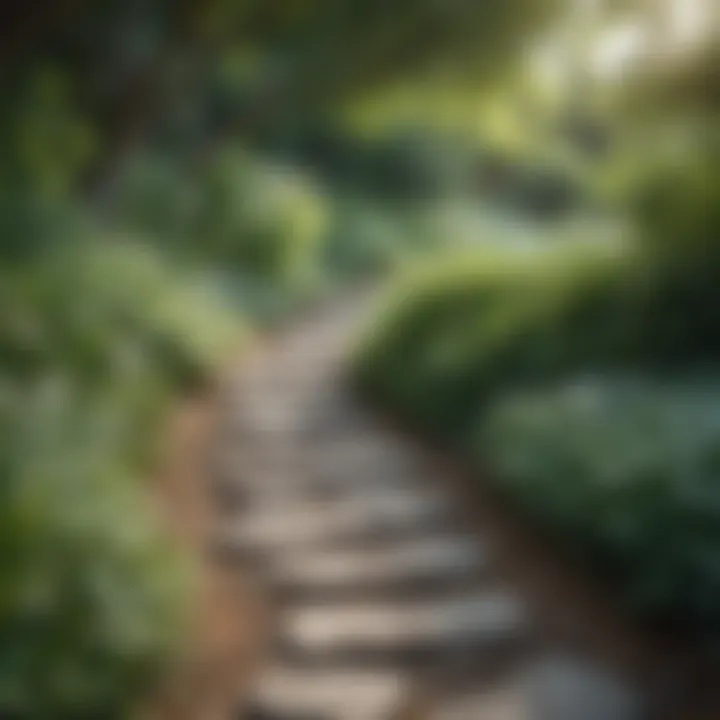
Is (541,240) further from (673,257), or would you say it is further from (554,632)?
(554,632)

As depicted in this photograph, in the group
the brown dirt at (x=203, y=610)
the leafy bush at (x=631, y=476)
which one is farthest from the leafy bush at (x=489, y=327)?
the brown dirt at (x=203, y=610)

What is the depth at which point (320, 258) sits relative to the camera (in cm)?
490

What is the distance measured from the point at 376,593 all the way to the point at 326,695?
41 centimetres

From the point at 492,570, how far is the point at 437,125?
6.46ft

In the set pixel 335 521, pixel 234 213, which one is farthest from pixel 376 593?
pixel 234 213

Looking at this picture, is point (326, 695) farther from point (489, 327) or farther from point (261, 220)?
point (261, 220)

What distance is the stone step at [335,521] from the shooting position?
2.93 metres

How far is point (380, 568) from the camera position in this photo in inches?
109

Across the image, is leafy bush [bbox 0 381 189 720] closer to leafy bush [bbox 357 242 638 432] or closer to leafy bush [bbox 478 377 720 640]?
leafy bush [bbox 478 377 720 640]

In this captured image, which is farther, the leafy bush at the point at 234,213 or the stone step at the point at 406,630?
the leafy bush at the point at 234,213

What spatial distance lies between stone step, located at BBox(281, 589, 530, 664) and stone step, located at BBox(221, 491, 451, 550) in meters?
0.35

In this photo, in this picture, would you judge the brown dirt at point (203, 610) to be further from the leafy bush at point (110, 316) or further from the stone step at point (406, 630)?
the leafy bush at point (110, 316)

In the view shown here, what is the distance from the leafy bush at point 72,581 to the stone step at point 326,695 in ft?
0.81

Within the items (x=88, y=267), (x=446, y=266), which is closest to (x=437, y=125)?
(x=446, y=266)
